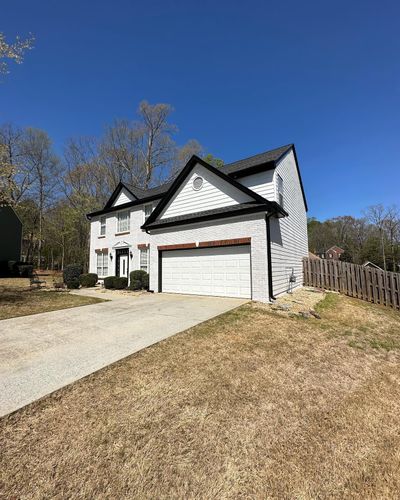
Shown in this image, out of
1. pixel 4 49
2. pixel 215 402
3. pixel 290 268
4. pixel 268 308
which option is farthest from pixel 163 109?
pixel 215 402

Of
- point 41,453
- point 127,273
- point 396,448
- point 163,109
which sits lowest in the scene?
point 396,448

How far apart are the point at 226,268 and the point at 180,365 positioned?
6936mm

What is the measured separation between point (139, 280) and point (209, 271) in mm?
5757

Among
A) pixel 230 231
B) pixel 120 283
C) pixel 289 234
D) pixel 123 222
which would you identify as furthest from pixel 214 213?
pixel 123 222

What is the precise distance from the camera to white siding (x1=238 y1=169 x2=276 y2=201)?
37.9 feet

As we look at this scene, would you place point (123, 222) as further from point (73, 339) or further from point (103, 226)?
point (73, 339)

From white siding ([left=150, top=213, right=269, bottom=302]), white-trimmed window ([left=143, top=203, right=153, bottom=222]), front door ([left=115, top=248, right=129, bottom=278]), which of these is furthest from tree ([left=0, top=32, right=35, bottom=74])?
front door ([left=115, top=248, right=129, bottom=278])

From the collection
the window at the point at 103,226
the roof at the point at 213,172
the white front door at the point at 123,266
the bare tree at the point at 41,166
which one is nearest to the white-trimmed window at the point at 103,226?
the window at the point at 103,226

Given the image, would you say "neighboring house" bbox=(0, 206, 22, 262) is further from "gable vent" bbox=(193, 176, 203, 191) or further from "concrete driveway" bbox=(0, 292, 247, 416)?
"gable vent" bbox=(193, 176, 203, 191)

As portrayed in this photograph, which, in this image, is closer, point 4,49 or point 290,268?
point 4,49

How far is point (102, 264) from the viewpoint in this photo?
18.8 m

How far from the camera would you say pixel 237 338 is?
530 cm

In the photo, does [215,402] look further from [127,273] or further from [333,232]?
[333,232]

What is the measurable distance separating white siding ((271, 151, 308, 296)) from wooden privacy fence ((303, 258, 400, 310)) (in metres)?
0.85
